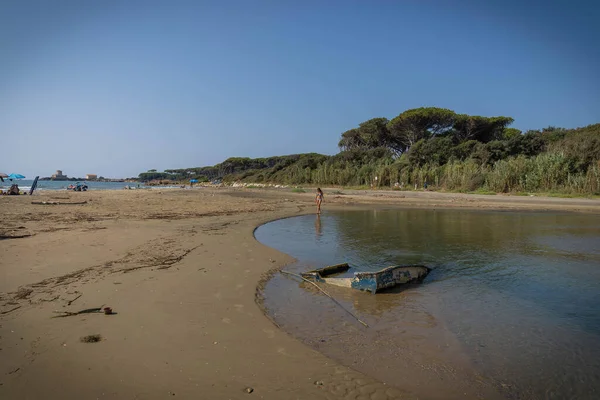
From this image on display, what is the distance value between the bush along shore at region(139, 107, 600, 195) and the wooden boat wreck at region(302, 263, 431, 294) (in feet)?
88.6

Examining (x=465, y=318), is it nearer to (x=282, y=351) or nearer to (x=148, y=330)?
(x=282, y=351)

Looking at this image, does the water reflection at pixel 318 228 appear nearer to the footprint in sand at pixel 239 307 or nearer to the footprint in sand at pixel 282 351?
the footprint in sand at pixel 239 307

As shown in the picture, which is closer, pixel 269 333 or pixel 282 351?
pixel 282 351

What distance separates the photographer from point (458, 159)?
41656 millimetres

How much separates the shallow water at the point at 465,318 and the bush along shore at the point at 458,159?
20961 mm

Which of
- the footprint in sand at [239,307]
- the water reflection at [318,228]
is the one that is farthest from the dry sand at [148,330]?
the water reflection at [318,228]

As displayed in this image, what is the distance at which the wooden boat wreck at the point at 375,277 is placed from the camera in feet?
20.1

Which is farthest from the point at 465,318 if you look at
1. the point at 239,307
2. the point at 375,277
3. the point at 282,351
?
the point at 239,307

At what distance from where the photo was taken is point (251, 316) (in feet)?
15.3

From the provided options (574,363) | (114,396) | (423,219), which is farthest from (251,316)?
(423,219)

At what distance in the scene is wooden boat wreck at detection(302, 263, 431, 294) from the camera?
241 inches

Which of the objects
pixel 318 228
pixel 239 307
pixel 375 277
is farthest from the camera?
pixel 318 228

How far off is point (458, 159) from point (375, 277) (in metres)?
40.6

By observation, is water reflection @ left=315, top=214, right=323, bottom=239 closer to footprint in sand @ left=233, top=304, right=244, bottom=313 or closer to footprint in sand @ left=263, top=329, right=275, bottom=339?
footprint in sand @ left=233, top=304, right=244, bottom=313
